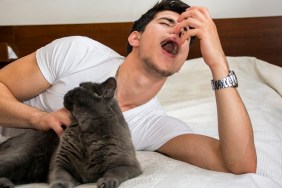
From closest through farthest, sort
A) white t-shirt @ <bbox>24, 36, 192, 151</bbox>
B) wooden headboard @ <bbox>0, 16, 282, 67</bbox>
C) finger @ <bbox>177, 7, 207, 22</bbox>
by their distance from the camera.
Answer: finger @ <bbox>177, 7, 207, 22</bbox> < white t-shirt @ <bbox>24, 36, 192, 151</bbox> < wooden headboard @ <bbox>0, 16, 282, 67</bbox>

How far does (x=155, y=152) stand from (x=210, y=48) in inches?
15.4

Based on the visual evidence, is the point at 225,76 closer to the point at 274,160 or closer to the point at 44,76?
the point at 274,160

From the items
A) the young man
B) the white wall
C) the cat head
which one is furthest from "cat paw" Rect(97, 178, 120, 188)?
the white wall

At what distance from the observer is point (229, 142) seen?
3.68 ft

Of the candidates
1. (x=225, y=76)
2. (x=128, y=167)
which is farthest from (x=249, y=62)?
(x=128, y=167)

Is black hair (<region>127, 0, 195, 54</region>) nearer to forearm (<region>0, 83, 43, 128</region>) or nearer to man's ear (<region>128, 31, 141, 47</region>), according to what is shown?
man's ear (<region>128, 31, 141, 47</region>)

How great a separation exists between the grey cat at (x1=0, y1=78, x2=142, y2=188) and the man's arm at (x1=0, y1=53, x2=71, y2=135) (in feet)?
0.47

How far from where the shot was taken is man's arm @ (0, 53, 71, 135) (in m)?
1.22

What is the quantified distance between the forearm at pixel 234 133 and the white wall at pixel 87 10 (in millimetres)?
1403

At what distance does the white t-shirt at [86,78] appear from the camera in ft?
4.24

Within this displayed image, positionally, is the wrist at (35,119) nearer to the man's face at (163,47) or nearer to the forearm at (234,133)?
the man's face at (163,47)

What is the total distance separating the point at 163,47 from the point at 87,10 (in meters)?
1.41

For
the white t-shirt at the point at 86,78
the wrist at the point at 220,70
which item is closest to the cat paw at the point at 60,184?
the white t-shirt at the point at 86,78

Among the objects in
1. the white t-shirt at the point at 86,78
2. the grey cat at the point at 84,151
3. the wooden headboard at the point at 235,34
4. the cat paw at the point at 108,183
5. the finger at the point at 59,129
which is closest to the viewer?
the cat paw at the point at 108,183
